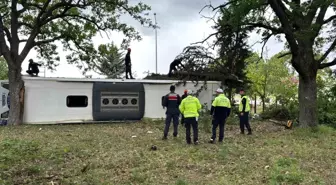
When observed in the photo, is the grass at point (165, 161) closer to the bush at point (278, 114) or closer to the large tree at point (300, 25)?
the large tree at point (300, 25)

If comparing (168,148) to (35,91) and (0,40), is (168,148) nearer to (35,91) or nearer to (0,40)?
(35,91)

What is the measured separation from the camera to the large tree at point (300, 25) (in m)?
15.5

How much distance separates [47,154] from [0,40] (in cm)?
1092

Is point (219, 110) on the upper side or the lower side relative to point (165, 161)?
upper

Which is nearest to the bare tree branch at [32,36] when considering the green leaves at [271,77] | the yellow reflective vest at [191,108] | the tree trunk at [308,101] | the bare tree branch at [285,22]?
the yellow reflective vest at [191,108]

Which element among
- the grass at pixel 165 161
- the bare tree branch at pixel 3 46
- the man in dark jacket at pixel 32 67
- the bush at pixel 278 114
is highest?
the bare tree branch at pixel 3 46

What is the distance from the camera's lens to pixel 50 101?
18.9 metres

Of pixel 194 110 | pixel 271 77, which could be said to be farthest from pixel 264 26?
pixel 271 77

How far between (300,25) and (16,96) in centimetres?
1370

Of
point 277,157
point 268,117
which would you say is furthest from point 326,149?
point 268,117

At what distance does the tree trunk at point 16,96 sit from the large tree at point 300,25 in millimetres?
10251

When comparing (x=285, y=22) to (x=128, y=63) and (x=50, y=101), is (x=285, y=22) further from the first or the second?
(x=50, y=101)

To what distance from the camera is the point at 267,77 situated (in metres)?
39.3

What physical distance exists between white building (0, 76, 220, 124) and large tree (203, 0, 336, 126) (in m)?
6.33
